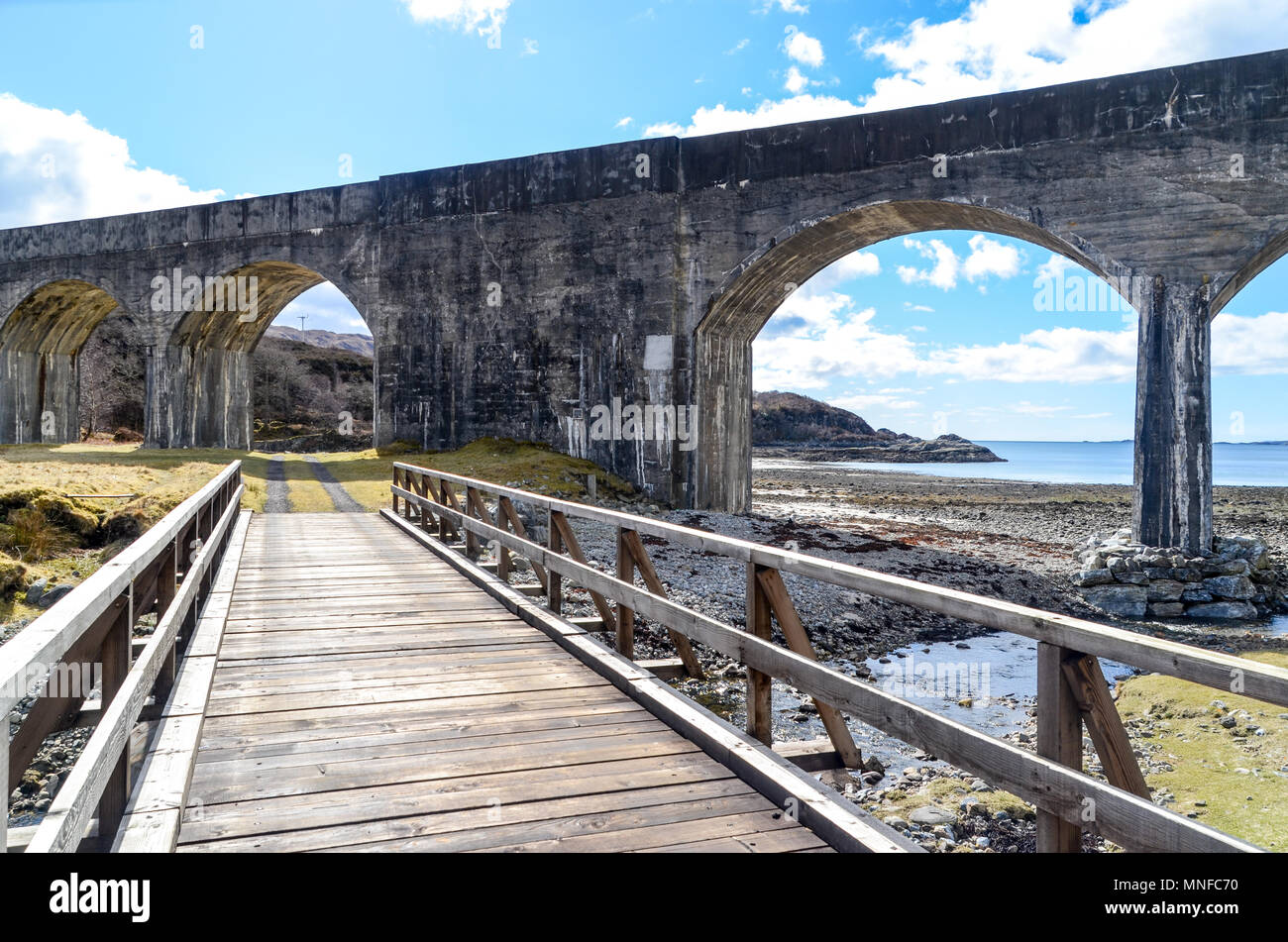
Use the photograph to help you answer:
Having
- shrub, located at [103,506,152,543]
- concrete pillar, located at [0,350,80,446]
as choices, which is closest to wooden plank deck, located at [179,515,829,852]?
shrub, located at [103,506,152,543]

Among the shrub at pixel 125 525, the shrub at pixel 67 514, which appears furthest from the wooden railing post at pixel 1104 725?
the shrub at pixel 67 514

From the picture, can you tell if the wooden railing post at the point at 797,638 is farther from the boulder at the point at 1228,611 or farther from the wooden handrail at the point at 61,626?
the boulder at the point at 1228,611

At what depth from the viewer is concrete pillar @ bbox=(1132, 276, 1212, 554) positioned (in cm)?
1261

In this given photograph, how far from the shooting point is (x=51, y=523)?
39.4 feet

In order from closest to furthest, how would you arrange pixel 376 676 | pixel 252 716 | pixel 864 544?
pixel 252 716 < pixel 376 676 < pixel 864 544

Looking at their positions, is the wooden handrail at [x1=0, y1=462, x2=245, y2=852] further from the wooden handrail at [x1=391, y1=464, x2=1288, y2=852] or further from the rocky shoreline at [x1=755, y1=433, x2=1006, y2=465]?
the rocky shoreline at [x1=755, y1=433, x2=1006, y2=465]

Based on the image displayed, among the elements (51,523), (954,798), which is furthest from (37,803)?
(51,523)

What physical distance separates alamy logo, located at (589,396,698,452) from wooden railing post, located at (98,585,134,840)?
1452 cm

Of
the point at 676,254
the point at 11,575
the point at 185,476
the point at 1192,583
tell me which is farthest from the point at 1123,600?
the point at 185,476

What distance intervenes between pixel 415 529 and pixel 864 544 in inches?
327
